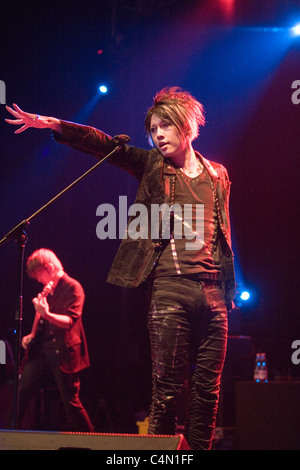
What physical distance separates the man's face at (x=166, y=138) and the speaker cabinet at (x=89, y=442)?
148 cm

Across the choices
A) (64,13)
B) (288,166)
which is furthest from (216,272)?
(64,13)

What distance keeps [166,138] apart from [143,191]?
30 centimetres

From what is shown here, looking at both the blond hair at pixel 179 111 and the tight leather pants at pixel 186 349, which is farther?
the blond hair at pixel 179 111

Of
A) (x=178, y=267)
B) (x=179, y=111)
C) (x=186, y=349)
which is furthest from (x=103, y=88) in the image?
(x=186, y=349)

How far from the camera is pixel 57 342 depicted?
199 inches

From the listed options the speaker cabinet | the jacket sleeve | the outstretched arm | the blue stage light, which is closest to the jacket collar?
the jacket sleeve

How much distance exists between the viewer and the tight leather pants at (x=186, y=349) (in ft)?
7.73

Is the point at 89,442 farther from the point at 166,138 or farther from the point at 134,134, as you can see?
the point at 134,134

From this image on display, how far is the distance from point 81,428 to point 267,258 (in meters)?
3.06

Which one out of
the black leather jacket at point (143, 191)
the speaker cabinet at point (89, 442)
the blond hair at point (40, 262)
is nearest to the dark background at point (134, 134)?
the blond hair at point (40, 262)

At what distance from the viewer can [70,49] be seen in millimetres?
7027

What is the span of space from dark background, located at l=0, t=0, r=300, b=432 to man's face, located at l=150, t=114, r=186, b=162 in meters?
3.30

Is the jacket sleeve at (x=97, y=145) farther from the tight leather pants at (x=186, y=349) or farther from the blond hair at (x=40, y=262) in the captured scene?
the blond hair at (x=40, y=262)

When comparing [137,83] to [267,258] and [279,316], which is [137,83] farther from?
[279,316]
